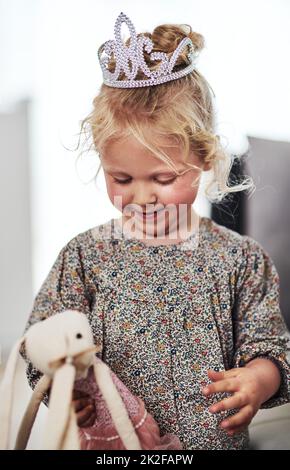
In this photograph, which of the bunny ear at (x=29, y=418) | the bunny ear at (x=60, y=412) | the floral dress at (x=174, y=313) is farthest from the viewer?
the floral dress at (x=174, y=313)

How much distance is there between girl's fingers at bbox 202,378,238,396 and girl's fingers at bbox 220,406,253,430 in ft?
0.12

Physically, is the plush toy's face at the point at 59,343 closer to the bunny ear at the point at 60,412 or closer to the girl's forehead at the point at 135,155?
the bunny ear at the point at 60,412

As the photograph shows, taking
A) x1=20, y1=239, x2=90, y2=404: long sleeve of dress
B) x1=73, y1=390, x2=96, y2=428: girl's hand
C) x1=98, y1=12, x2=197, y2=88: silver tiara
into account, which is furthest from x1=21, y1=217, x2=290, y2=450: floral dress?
x1=98, y1=12, x2=197, y2=88: silver tiara

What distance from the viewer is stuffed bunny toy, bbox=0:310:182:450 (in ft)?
2.52

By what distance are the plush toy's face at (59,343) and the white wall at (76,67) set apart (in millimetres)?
261

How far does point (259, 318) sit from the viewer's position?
1.01 metres

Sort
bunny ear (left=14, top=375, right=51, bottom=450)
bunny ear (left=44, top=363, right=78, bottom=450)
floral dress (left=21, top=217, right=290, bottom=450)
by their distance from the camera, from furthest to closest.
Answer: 1. floral dress (left=21, top=217, right=290, bottom=450)
2. bunny ear (left=14, top=375, right=51, bottom=450)
3. bunny ear (left=44, top=363, right=78, bottom=450)

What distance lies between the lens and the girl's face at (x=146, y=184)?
944 millimetres

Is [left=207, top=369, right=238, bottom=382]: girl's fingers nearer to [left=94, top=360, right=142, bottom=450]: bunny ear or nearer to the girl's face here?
[left=94, top=360, right=142, bottom=450]: bunny ear

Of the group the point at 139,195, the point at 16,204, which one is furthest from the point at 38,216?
the point at 139,195

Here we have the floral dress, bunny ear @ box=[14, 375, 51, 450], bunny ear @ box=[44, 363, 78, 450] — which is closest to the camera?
bunny ear @ box=[44, 363, 78, 450]

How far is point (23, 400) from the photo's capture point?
0.98 meters

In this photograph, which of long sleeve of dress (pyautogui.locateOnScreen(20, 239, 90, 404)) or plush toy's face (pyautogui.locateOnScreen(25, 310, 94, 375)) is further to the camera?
long sleeve of dress (pyautogui.locateOnScreen(20, 239, 90, 404))

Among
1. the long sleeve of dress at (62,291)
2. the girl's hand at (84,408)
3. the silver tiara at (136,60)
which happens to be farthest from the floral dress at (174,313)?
the silver tiara at (136,60)
